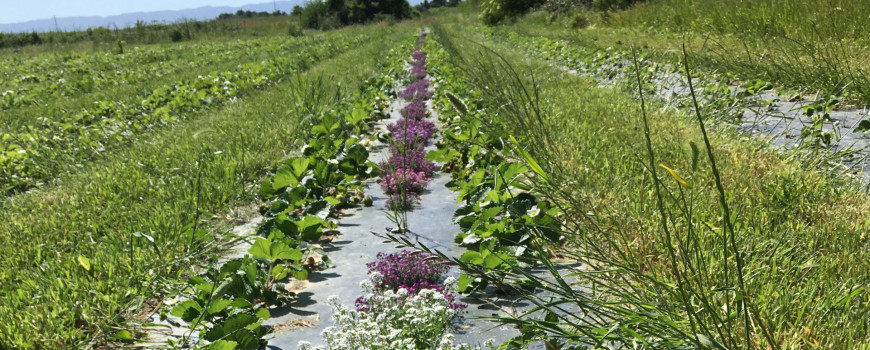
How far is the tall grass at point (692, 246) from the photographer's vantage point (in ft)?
5.59

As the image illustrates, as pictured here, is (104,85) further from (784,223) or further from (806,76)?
(784,223)

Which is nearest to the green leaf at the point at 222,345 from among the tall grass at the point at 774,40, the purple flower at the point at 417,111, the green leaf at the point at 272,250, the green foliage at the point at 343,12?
the green leaf at the point at 272,250

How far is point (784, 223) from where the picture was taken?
2.88m

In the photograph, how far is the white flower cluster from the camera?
7.48 ft

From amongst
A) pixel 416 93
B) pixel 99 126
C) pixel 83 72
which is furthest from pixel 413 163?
pixel 83 72

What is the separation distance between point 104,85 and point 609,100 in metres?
12.1

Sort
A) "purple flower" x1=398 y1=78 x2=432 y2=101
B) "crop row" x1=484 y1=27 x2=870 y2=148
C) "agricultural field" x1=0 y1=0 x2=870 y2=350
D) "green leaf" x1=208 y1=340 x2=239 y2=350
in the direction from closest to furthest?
"agricultural field" x1=0 y1=0 x2=870 y2=350
"green leaf" x1=208 y1=340 x2=239 y2=350
"crop row" x1=484 y1=27 x2=870 y2=148
"purple flower" x1=398 y1=78 x2=432 y2=101

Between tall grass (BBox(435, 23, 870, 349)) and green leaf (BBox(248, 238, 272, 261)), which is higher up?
tall grass (BBox(435, 23, 870, 349))

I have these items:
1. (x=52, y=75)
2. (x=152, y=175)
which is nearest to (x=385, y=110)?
(x=152, y=175)

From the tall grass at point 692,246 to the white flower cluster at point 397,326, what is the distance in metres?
0.36

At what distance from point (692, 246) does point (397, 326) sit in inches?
48.8

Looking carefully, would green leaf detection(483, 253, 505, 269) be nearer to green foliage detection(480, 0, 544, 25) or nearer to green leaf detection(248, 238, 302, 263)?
green leaf detection(248, 238, 302, 263)

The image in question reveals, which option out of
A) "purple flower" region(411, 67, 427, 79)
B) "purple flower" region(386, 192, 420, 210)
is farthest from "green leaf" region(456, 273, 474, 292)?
"purple flower" region(411, 67, 427, 79)

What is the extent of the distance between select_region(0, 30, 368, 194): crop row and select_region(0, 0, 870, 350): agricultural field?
0.05m
